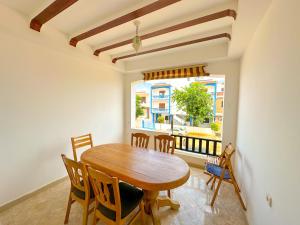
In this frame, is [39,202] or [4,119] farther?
[39,202]

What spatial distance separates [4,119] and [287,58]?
123 inches

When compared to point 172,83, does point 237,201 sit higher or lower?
lower

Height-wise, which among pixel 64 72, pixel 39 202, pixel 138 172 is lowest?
pixel 39 202

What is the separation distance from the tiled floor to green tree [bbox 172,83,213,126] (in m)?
1.64

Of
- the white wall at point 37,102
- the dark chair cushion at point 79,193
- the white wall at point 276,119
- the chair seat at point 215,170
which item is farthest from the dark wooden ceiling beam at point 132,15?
the chair seat at point 215,170

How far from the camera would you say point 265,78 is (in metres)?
1.44

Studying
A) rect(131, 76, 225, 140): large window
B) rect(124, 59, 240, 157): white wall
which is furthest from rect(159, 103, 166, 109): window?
rect(124, 59, 240, 157): white wall

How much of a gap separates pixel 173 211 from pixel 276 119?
168 cm

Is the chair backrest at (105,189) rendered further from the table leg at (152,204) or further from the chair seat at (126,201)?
the table leg at (152,204)

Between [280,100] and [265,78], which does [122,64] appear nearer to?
[265,78]

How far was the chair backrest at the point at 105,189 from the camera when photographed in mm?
1177

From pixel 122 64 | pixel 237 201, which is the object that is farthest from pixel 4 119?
pixel 237 201

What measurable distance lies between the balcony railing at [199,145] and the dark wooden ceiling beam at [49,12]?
320 cm

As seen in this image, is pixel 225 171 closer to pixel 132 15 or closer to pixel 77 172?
pixel 77 172
